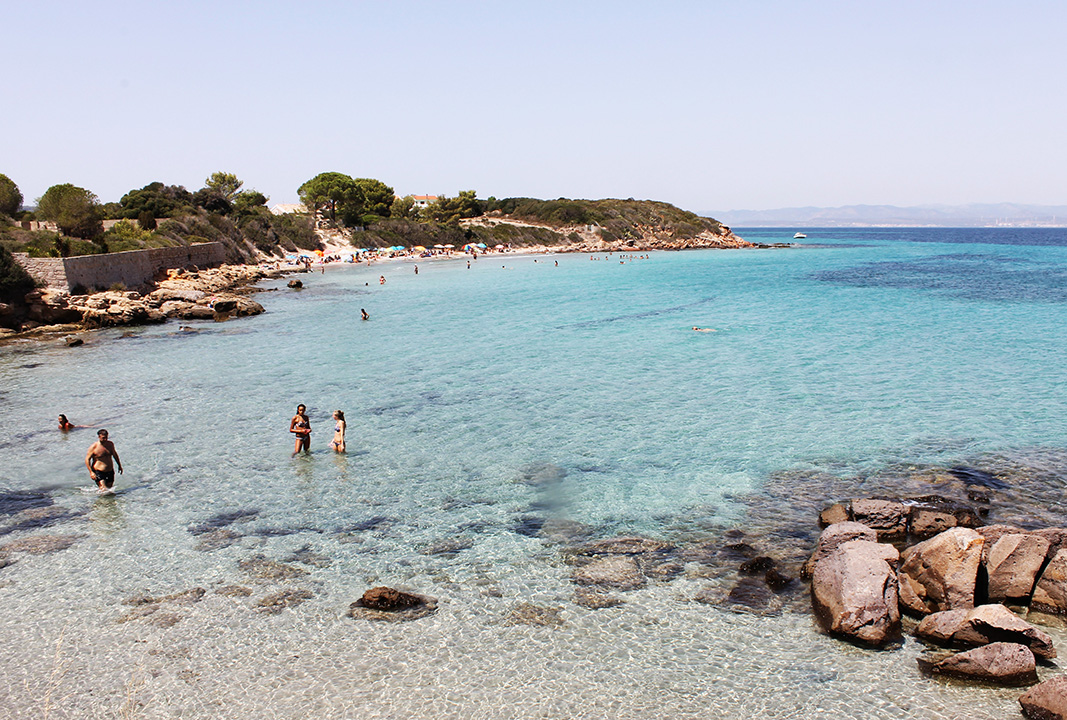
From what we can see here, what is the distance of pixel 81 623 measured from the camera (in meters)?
A: 10.9

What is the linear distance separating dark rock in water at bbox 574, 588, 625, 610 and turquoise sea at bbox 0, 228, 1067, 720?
8.5 inches

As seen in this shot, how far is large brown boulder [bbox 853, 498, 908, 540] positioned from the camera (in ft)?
42.7

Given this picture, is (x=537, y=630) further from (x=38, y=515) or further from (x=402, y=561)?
(x=38, y=515)

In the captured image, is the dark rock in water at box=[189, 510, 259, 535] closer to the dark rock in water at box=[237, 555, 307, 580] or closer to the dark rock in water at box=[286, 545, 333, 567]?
the dark rock in water at box=[237, 555, 307, 580]

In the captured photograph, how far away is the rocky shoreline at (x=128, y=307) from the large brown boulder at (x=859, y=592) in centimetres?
3609

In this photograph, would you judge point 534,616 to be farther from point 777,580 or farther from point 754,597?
point 777,580

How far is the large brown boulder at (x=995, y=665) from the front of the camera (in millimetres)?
8984

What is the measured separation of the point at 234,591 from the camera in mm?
11805

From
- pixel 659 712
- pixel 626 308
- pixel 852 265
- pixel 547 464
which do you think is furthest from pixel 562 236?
pixel 659 712

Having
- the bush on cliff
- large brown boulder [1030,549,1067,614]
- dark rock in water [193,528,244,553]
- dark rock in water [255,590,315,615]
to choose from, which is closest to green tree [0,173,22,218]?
the bush on cliff

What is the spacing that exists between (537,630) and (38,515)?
11.4 m

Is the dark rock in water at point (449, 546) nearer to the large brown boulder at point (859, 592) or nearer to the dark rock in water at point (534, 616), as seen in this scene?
the dark rock in water at point (534, 616)

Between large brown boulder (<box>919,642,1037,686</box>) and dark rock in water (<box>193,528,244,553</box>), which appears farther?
dark rock in water (<box>193,528,244,553</box>)

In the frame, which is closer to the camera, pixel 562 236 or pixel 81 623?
pixel 81 623
